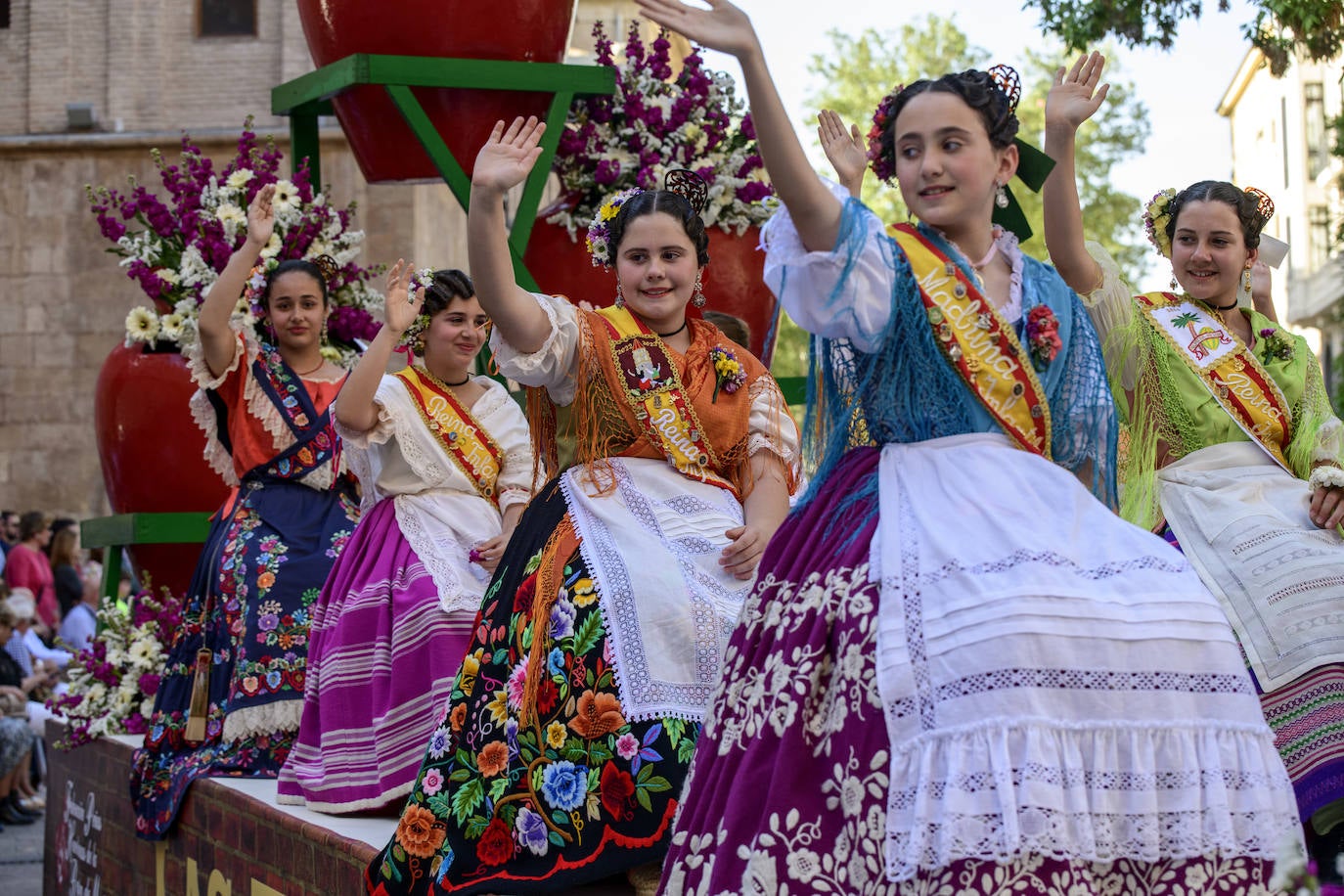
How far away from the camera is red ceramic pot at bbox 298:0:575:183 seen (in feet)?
21.6

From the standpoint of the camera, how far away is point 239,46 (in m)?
20.0

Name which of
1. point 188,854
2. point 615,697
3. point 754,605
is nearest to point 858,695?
point 754,605

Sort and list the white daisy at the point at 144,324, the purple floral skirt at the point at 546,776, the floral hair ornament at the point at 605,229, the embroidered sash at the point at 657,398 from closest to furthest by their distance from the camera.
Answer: the purple floral skirt at the point at 546,776 → the embroidered sash at the point at 657,398 → the floral hair ornament at the point at 605,229 → the white daisy at the point at 144,324

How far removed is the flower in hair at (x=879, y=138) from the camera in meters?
3.45

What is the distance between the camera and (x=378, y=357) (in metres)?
5.43

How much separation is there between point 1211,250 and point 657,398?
178cm

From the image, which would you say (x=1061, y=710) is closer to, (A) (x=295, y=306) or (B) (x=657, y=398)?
(B) (x=657, y=398)

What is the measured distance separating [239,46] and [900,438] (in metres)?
18.1

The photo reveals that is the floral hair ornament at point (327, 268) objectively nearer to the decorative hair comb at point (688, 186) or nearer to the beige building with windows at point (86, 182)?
the decorative hair comb at point (688, 186)

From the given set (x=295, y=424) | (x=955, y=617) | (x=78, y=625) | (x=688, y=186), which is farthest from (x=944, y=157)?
(x=78, y=625)

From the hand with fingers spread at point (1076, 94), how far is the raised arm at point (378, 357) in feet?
7.43

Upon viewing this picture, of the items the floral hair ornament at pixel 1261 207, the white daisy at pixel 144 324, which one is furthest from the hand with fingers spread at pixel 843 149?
the white daisy at pixel 144 324

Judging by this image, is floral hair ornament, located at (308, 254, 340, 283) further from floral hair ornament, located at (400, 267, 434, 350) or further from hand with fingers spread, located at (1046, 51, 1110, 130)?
hand with fingers spread, located at (1046, 51, 1110, 130)

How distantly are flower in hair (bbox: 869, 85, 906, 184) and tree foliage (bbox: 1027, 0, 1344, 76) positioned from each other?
3.71 meters
